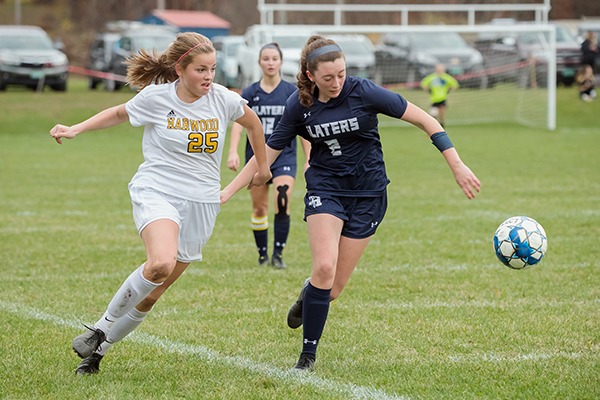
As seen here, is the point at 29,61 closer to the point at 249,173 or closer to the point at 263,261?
the point at 263,261

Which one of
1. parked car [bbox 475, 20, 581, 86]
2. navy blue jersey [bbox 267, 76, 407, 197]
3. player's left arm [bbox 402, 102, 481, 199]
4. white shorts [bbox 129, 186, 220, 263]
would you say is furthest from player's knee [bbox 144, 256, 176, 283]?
parked car [bbox 475, 20, 581, 86]

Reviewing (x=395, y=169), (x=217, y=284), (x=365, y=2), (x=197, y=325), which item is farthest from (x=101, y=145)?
(x=365, y=2)

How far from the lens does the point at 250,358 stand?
4488mm

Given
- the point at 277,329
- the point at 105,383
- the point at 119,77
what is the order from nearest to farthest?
the point at 105,383 → the point at 277,329 → the point at 119,77

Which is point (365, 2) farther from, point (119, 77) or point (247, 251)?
point (247, 251)

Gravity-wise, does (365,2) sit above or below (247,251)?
above

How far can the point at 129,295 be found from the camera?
3969mm

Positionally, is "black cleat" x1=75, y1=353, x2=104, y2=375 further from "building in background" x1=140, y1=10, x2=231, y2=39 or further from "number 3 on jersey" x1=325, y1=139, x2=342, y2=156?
"building in background" x1=140, y1=10, x2=231, y2=39

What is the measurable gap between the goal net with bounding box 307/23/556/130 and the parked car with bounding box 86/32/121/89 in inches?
432

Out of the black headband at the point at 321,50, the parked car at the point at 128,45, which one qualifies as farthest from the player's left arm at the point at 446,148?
the parked car at the point at 128,45

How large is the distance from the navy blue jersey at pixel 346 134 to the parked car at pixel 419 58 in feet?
59.0

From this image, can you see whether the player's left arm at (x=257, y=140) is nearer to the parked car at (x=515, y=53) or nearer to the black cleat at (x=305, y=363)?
the black cleat at (x=305, y=363)

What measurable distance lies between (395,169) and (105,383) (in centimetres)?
1017

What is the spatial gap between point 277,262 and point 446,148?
10.2 feet
